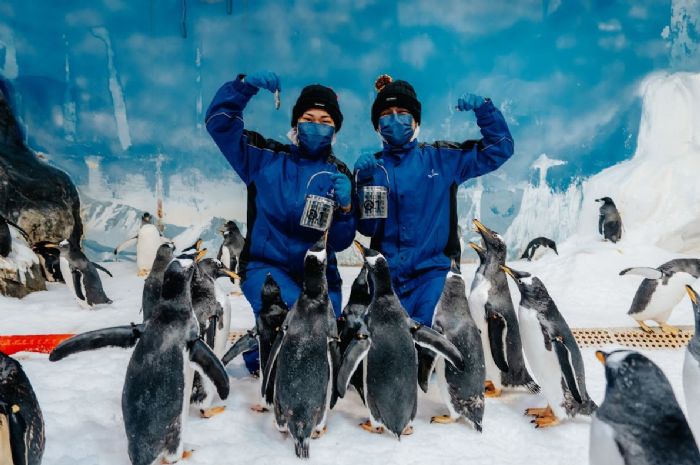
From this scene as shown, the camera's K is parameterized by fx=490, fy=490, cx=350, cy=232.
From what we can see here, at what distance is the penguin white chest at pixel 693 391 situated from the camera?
152 centimetres

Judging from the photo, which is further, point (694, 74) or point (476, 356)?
point (694, 74)

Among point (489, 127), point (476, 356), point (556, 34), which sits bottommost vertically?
point (476, 356)

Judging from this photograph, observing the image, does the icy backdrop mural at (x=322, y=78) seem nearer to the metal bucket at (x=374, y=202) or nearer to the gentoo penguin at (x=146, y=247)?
the gentoo penguin at (x=146, y=247)

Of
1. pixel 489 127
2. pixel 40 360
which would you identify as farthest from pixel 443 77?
pixel 40 360

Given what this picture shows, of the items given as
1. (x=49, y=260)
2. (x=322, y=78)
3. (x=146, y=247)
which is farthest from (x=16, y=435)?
(x=322, y=78)

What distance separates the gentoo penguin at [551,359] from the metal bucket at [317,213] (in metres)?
0.96

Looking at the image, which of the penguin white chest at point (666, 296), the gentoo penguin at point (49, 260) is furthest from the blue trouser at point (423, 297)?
the gentoo penguin at point (49, 260)

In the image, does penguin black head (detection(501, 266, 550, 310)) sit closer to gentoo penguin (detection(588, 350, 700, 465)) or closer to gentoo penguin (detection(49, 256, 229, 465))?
gentoo penguin (detection(588, 350, 700, 465))

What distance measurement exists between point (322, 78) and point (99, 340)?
7955 mm

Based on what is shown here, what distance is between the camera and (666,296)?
3537mm

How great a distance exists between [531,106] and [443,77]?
168 centimetres

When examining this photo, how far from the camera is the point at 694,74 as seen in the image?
27.8 ft

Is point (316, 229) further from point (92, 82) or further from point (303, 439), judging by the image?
point (92, 82)

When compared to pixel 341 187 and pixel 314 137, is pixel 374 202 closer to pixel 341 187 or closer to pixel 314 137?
pixel 341 187
